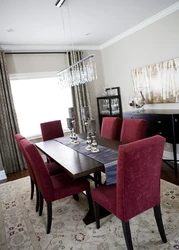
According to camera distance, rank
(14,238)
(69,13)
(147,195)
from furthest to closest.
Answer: (69,13) < (14,238) < (147,195)

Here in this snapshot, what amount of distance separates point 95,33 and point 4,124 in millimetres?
2709

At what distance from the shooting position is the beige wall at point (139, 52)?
3.40m

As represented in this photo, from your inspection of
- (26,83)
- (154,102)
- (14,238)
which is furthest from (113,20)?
(14,238)

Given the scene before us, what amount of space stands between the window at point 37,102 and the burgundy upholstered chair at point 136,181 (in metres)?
Answer: 3.27

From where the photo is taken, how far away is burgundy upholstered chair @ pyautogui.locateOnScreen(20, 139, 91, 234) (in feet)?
6.63

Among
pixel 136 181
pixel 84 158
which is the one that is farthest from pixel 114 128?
pixel 136 181

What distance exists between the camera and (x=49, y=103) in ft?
16.0

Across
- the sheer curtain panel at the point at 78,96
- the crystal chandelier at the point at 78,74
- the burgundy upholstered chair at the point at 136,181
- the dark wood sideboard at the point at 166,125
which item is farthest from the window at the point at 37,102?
the burgundy upholstered chair at the point at 136,181

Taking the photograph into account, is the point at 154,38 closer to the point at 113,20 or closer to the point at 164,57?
the point at 164,57

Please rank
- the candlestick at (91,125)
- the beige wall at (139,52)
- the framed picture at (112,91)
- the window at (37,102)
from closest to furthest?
the candlestick at (91,125) < the beige wall at (139,52) < the window at (37,102) < the framed picture at (112,91)

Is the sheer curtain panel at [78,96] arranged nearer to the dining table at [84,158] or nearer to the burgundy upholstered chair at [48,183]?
the dining table at [84,158]

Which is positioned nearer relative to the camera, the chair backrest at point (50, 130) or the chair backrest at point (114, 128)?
the chair backrest at point (114, 128)

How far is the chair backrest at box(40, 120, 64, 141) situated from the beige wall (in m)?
1.83

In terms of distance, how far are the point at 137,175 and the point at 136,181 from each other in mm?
57
